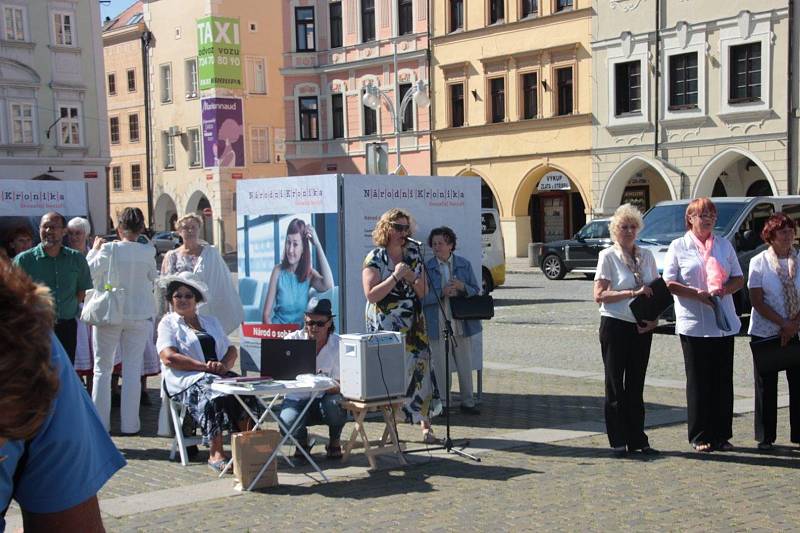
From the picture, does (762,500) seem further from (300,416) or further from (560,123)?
(560,123)

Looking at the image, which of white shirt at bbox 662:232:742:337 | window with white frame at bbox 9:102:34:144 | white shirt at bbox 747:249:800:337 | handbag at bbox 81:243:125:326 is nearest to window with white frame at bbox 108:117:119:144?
window with white frame at bbox 9:102:34:144

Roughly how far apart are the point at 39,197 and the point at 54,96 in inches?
992

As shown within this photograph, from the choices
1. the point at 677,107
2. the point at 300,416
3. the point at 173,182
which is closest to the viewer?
the point at 300,416

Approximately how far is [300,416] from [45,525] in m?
5.12

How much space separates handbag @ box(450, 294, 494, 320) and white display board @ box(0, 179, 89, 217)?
1310cm

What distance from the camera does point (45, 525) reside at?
2104 mm

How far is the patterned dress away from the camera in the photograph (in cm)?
831

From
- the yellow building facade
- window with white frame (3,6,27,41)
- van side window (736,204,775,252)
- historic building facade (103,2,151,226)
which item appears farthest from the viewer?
historic building facade (103,2,151,226)

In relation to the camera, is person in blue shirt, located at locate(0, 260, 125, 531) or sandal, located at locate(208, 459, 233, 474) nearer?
person in blue shirt, located at locate(0, 260, 125, 531)

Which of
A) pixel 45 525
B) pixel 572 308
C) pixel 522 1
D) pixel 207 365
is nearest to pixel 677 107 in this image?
pixel 522 1

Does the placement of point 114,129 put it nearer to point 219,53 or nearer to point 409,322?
point 219,53

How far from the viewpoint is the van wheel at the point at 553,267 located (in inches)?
1174

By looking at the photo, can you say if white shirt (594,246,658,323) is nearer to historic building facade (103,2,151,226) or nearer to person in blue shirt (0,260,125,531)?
person in blue shirt (0,260,125,531)

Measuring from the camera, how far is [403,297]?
8.38m
